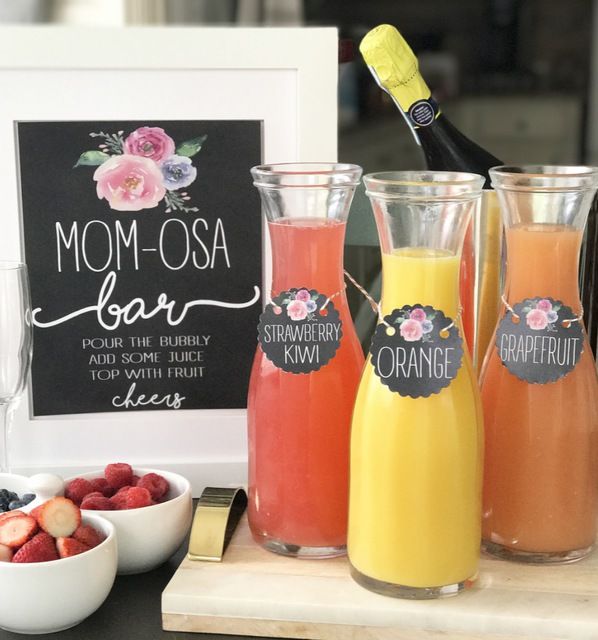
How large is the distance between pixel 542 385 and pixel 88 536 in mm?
340

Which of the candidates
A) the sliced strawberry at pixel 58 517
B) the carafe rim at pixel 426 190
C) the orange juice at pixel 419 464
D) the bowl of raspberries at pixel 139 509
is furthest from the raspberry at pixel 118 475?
the carafe rim at pixel 426 190

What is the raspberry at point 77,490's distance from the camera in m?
0.71

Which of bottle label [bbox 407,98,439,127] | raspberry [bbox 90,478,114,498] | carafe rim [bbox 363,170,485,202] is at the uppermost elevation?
bottle label [bbox 407,98,439,127]

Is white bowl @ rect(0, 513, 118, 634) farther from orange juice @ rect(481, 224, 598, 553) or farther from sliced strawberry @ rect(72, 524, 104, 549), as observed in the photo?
orange juice @ rect(481, 224, 598, 553)

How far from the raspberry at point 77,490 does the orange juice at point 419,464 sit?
8.8 inches

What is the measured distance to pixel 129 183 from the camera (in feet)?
2.70

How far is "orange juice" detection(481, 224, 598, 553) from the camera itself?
65 centimetres

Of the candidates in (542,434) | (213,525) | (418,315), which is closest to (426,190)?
(418,315)

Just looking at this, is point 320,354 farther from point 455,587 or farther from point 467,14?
point 467,14

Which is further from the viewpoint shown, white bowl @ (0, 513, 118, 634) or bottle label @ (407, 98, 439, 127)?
bottle label @ (407, 98, 439, 127)

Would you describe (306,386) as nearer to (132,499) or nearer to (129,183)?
(132,499)

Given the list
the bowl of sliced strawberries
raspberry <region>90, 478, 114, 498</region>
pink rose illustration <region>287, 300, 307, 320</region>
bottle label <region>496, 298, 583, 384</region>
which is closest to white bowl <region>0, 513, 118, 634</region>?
the bowl of sliced strawberries

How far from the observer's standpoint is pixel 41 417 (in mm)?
845

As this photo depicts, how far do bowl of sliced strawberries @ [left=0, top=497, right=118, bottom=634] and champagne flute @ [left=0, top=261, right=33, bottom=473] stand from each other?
159 mm
